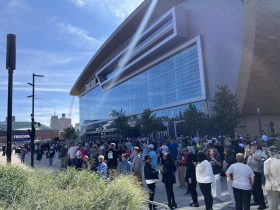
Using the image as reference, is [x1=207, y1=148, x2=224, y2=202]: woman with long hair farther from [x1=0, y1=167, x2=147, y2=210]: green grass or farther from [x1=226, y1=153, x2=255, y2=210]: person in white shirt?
[x1=0, y1=167, x2=147, y2=210]: green grass

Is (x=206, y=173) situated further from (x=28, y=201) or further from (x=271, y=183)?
(x=28, y=201)

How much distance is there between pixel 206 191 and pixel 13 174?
16.1 ft

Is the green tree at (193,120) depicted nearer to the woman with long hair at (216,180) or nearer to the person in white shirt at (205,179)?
the woman with long hair at (216,180)

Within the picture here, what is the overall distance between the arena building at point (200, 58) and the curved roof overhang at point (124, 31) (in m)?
0.22

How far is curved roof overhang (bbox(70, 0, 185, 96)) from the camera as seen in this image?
43.2 metres

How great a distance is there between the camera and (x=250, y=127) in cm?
3369

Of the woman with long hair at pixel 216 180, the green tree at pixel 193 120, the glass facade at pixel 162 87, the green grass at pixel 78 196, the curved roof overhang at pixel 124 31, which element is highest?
the curved roof overhang at pixel 124 31

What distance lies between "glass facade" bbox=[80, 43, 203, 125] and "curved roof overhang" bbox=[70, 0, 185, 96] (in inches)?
442

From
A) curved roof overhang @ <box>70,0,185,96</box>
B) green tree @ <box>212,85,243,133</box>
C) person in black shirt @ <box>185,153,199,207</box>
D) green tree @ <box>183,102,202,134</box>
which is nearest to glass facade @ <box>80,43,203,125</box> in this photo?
green tree @ <box>183,102,202,134</box>

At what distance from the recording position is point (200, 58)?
1331 inches

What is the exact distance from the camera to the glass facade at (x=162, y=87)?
118 ft

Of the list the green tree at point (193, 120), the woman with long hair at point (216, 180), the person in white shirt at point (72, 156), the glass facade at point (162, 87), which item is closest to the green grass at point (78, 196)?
the woman with long hair at point (216, 180)

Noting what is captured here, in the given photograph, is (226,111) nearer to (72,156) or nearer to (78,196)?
(72,156)

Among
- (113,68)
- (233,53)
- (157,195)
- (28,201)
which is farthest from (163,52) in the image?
(28,201)
